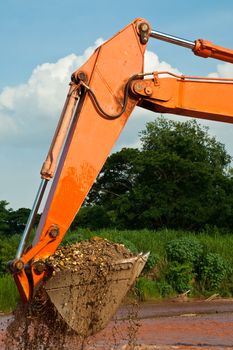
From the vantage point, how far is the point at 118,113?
8.09 meters

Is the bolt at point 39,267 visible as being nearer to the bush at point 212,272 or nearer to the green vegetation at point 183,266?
the green vegetation at point 183,266

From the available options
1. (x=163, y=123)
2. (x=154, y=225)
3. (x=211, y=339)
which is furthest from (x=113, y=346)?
(x=163, y=123)

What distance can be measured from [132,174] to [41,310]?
3285 cm

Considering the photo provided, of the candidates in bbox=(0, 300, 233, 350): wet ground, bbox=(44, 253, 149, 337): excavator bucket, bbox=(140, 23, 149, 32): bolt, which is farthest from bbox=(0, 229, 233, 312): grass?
bbox=(140, 23, 149, 32): bolt

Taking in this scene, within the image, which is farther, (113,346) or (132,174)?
(132,174)

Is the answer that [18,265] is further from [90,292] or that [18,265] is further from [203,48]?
[203,48]

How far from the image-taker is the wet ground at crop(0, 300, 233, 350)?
9.73 meters

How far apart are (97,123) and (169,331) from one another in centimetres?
522

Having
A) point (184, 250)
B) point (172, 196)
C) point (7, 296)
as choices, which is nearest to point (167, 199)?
point (172, 196)

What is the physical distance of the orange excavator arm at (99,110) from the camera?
758 centimetres

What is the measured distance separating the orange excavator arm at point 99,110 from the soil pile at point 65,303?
0.61 feet

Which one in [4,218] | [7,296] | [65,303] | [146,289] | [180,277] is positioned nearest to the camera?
[65,303]

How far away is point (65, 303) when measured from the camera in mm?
7500

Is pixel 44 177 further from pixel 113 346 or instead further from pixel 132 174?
pixel 132 174
